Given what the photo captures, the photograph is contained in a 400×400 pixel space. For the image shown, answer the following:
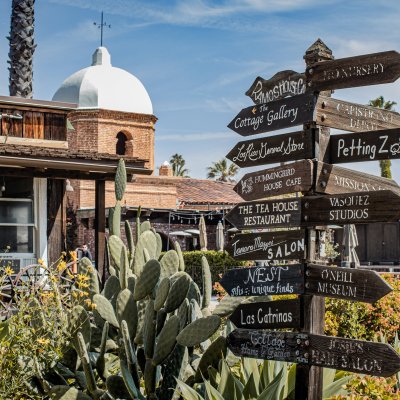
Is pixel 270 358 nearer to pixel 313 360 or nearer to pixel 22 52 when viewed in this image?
pixel 313 360

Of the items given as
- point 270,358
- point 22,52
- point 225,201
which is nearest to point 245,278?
point 270,358

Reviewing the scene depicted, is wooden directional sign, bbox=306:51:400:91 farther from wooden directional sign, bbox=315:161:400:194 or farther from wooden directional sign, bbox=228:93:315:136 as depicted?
wooden directional sign, bbox=315:161:400:194

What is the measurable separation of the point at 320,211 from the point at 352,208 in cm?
27

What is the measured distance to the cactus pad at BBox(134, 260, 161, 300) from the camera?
20.8 feet

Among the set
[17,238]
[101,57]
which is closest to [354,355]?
[17,238]

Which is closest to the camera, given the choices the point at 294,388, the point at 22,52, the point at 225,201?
the point at 294,388

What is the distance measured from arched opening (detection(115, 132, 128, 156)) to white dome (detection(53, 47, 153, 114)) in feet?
4.26

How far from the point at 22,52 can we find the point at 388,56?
15.8 metres

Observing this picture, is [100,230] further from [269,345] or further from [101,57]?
[101,57]

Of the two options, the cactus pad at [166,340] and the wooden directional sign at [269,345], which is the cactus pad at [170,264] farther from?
the wooden directional sign at [269,345]

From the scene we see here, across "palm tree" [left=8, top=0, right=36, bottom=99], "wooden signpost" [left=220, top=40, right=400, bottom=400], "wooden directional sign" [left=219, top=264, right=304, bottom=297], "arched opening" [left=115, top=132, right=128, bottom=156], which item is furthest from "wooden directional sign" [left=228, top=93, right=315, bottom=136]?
"arched opening" [left=115, top=132, right=128, bottom=156]

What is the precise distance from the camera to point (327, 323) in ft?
29.3

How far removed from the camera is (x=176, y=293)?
6.24m

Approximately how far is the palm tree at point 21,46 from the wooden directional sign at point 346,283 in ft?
51.5
